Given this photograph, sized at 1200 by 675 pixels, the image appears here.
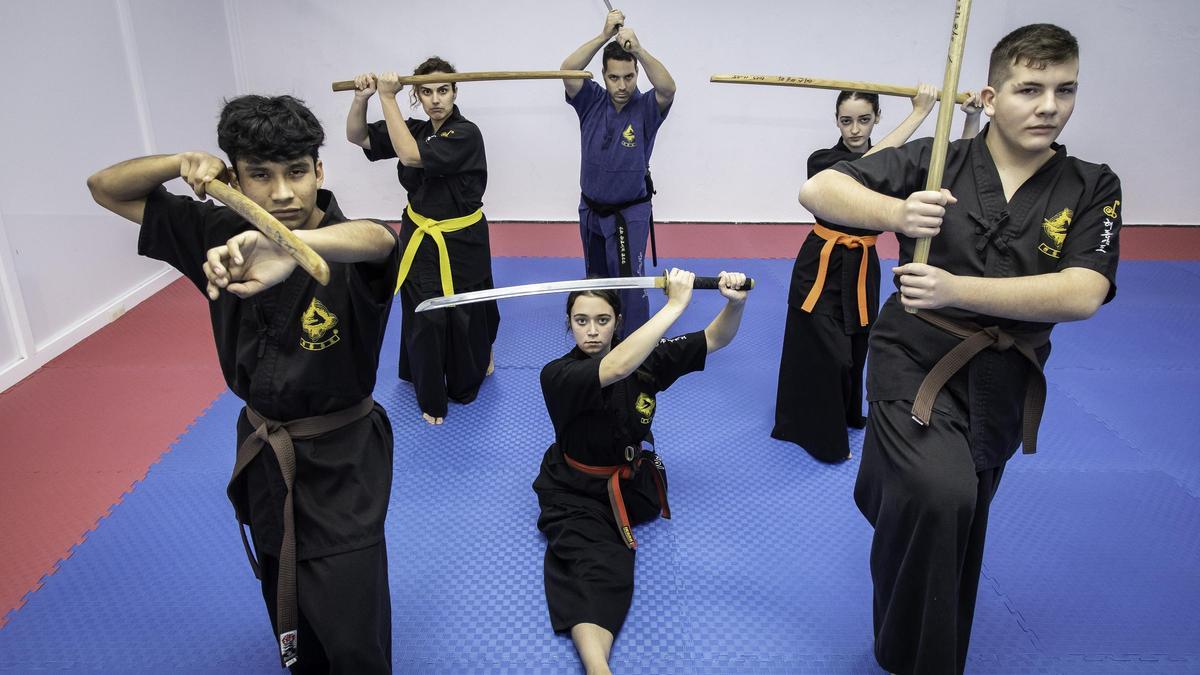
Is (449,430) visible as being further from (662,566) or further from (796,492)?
(796,492)

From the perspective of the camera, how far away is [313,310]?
1809 mm

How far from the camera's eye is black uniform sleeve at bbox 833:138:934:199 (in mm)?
1891

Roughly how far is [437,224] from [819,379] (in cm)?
194

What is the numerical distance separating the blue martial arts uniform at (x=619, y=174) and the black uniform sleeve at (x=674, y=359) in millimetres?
1608

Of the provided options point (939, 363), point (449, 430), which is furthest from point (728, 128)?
point (939, 363)

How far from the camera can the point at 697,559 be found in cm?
283

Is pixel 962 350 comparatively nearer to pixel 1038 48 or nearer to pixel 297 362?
pixel 1038 48

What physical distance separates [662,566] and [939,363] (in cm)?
133

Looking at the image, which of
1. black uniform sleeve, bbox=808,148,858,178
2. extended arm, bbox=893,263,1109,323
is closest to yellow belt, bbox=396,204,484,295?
black uniform sleeve, bbox=808,148,858,178

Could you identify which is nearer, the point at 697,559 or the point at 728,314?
the point at 728,314

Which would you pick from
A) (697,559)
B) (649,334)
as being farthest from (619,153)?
(697,559)

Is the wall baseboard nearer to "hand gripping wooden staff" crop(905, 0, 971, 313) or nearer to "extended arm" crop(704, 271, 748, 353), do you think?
"extended arm" crop(704, 271, 748, 353)

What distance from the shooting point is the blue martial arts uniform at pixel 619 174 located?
425 cm

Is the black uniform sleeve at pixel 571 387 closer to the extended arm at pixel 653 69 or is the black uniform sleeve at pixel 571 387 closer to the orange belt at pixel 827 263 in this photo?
the orange belt at pixel 827 263
